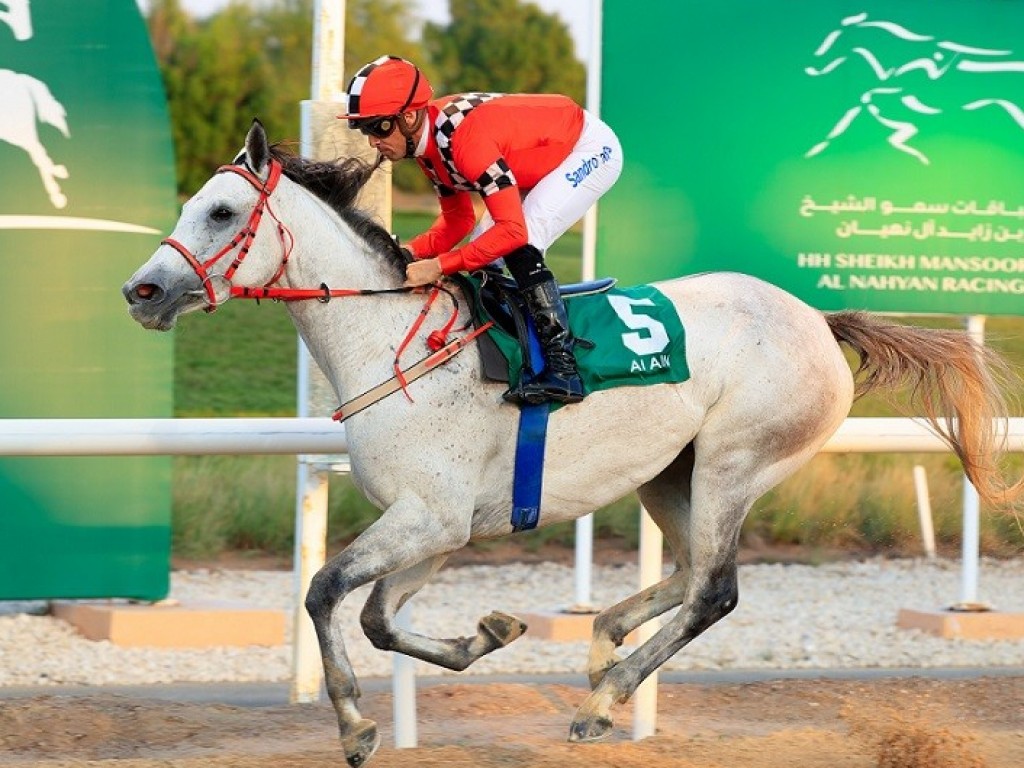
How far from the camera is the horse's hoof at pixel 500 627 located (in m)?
5.24

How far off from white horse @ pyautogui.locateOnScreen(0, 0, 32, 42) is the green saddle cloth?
2653 millimetres

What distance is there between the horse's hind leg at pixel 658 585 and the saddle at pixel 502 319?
78 centimetres

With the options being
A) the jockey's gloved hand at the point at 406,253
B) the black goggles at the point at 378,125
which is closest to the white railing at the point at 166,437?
the jockey's gloved hand at the point at 406,253

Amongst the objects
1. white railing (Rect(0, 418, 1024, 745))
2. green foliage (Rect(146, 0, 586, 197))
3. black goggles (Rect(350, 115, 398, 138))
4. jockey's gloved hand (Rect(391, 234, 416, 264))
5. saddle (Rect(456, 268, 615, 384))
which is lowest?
white railing (Rect(0, 418, 1024, 745))

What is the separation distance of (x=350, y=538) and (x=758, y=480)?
16.9 feet

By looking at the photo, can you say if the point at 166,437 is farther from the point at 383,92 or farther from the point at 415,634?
the point at 383,92

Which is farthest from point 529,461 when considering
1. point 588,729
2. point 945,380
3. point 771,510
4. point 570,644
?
point 771,510

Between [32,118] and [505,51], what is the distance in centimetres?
1495

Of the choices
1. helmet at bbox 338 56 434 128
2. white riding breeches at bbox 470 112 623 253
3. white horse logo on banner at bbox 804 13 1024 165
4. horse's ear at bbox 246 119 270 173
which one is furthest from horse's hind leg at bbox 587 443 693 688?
white horse logo on banner at bbox 804 13 1024 165

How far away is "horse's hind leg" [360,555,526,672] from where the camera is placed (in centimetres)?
507

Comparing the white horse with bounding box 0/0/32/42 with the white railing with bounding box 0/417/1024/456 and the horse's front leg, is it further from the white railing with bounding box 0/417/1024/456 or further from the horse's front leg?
the horse's front leg

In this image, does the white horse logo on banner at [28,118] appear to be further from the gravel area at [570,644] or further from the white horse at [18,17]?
the gravel area at [570,644]

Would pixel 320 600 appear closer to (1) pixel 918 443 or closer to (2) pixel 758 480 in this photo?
(2) pixel 758 480

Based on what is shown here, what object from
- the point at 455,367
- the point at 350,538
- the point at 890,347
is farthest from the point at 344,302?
the point at 350,538
